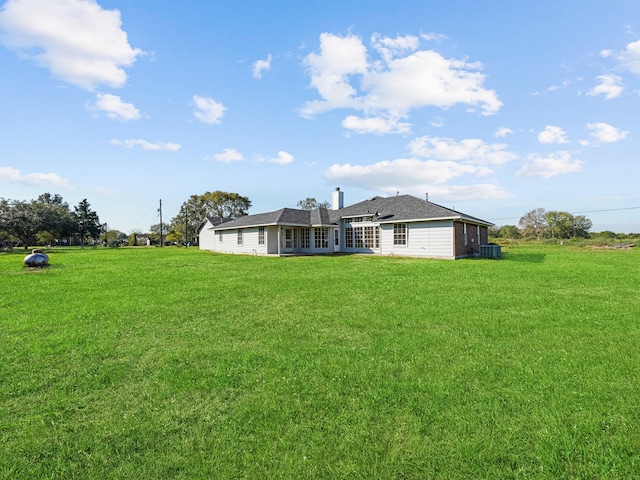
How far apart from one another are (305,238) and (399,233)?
794cm

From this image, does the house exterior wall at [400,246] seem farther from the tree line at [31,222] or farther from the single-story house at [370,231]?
the tree line at [31,222]

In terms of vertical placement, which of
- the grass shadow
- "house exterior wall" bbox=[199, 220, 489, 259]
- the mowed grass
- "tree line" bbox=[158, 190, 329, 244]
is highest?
"tree line" bbox=[158, 190, 329, 244]

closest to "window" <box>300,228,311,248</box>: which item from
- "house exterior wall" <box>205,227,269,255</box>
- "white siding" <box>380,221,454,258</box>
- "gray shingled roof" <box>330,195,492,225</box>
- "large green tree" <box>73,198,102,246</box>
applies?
"gray shingled roof" <box>330,195,492,225</box>

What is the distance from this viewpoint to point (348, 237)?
84.3ft

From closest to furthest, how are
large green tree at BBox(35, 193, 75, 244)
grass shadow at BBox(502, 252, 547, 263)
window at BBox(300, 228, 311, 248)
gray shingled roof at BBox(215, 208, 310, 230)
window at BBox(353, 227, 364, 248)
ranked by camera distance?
grass shadow at BBox(502, 252, 547, 263)
gray shingled roof at BBox(215, 208, 310, 230)
window at BBox(353, 227, 364, 248)
window at BBox(300, 228, 311, 248)
large green tree at BBox(35, 193, 75, 244)

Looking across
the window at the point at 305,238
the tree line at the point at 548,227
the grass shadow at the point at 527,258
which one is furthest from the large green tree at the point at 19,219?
the tree line at the point at 548,227

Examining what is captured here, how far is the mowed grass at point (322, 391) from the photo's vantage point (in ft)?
8.01

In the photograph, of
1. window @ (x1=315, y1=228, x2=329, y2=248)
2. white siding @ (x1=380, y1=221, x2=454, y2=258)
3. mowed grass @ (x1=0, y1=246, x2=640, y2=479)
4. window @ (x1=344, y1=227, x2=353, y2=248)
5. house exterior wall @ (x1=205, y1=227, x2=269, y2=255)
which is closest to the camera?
mowed grass @ (x1=0, y1=246, x2=640, y2=479)

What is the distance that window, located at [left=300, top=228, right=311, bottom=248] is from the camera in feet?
85.5

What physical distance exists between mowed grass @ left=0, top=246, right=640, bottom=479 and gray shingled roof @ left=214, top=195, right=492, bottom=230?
13.9m

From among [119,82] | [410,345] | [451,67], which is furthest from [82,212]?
[410,345]

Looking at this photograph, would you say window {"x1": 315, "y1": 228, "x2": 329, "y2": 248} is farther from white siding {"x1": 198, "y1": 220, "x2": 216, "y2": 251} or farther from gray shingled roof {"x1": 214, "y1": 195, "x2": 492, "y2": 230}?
white siding {"x1": 198, "y1": 220, "x2": 216, "y2": 251}

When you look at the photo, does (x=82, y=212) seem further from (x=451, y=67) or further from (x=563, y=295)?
(x=563, y=295)

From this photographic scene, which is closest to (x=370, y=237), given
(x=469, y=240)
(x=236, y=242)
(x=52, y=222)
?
(x=469, y=240)
